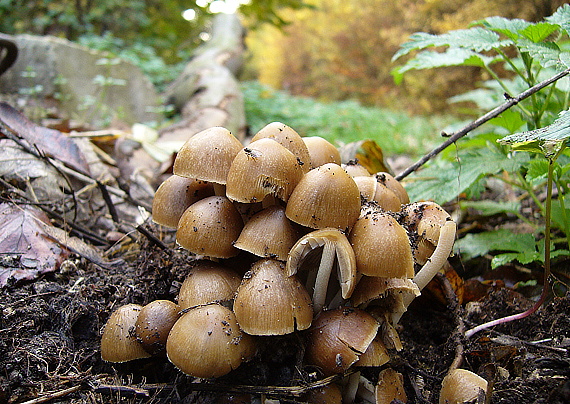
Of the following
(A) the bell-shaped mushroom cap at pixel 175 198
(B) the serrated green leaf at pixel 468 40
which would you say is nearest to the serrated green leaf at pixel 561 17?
(B) the serrated green leaf at pixel 468 40

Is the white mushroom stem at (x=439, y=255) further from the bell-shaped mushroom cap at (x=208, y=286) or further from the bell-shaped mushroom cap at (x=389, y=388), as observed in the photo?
the bell-shaped mushroom cap at (x=208, y=286)

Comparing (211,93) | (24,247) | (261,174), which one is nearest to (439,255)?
(261,174)

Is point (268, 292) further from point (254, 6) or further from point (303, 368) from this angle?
point (254, 6)

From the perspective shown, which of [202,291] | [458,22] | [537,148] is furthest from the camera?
[458,22]

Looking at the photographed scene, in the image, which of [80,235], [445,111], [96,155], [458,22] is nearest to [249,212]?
[80,235]

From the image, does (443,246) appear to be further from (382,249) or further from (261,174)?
(261,174)

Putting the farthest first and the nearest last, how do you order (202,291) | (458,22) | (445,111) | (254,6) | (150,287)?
(445,111) < (254,6) < (458,22) < (150,287) < (202,291)
